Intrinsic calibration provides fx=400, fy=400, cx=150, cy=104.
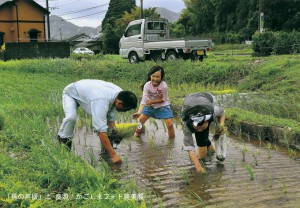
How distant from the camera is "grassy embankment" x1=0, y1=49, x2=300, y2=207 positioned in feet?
9.53

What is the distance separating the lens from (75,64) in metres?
15.6

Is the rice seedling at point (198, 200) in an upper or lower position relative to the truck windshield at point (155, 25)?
lower

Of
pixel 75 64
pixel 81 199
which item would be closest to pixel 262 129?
pixel 81 199

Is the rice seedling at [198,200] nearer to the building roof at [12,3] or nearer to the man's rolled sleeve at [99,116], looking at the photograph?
the man's rolled sleeve at [99,116]

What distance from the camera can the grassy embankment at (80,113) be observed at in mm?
2906

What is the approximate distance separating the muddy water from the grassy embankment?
37 centimetres

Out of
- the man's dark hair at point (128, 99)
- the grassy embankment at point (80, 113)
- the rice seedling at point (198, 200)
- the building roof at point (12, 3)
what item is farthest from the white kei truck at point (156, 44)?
the building roof at point (12, 3)

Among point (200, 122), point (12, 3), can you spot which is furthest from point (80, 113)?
point (12, 3)

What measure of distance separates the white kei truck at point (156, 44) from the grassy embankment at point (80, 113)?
2549 mm

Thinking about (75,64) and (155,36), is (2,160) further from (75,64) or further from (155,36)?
(155,36)

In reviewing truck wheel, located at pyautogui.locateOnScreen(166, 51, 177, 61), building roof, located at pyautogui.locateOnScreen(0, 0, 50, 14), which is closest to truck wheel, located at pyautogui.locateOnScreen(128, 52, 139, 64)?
truck wheel, located at pyautogui.locateOnScreen(166, 51, 177, 61)

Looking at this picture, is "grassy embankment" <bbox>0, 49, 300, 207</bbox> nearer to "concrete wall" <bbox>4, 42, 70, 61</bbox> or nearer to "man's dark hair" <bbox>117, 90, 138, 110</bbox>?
"man's dark hair" <bbox>117, 90, 138, 110</bbox>

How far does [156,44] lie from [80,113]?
9.64 m

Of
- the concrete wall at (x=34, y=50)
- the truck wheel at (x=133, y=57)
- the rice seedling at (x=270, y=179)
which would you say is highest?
the concrete wall at (x=34, y=50)
